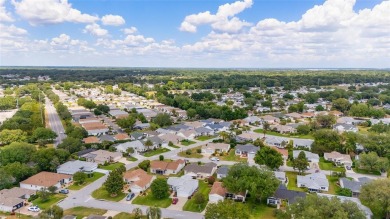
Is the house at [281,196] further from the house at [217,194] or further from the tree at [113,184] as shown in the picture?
the tree at [113,184]

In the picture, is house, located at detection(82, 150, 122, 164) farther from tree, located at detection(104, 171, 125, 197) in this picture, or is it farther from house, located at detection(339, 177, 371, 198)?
house, located at detection(339, 177, 371, 198)

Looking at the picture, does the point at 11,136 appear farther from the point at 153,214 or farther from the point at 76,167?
the point at 153,214

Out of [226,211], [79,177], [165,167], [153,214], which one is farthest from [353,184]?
[79,177]

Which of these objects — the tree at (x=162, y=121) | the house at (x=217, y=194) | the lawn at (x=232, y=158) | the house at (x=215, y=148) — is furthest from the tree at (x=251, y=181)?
the tree at (x=162, y=121)

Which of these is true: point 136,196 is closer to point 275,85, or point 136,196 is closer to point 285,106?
point 285,106

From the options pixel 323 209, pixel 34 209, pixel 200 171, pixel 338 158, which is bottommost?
pixel 34 209

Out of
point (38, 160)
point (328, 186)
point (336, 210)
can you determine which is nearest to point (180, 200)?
point (336, 210)
